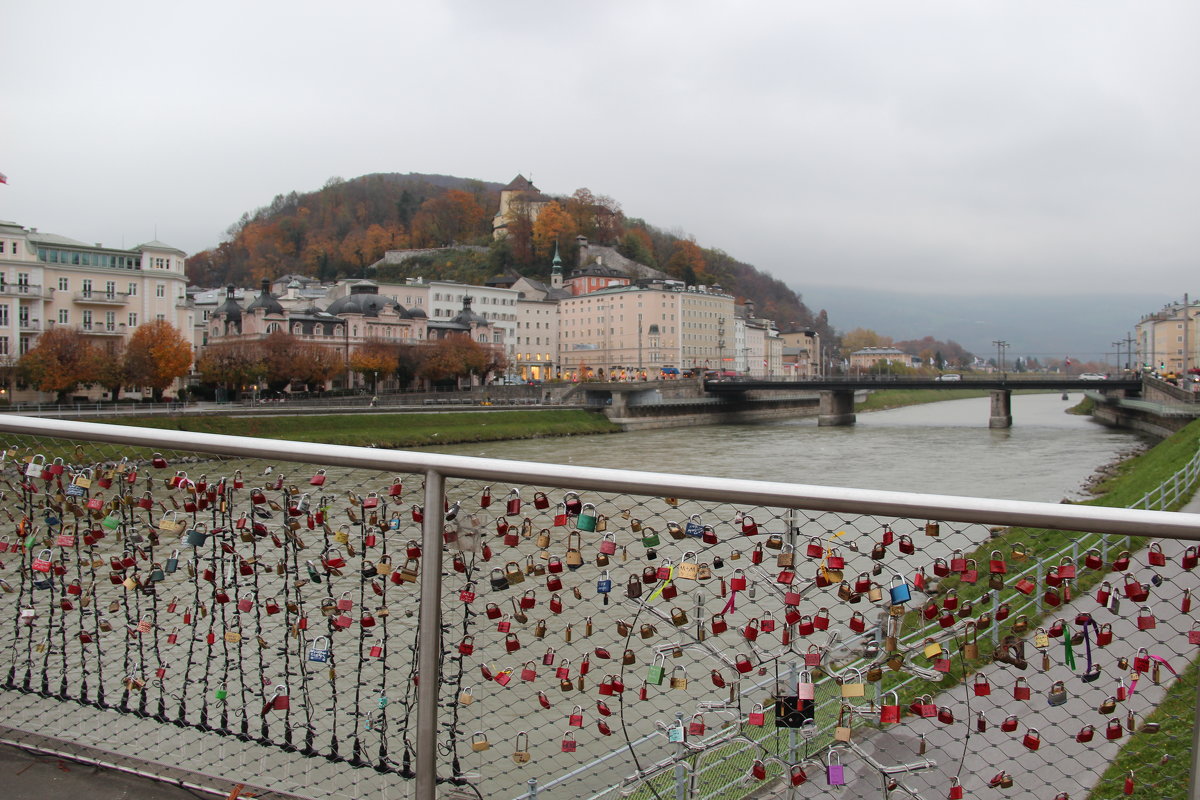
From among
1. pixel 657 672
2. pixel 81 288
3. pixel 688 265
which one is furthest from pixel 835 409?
pixel 657 672

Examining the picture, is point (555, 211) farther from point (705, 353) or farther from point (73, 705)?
point (73, 705)

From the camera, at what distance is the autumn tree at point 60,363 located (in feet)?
138

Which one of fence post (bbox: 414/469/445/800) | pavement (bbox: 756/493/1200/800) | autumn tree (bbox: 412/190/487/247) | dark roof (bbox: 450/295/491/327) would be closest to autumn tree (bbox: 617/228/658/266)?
autumn tree (bbox: 412/190/487/247)

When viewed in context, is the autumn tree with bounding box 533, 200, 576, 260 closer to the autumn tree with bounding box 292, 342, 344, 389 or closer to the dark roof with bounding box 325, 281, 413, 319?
the dark roof with bounding box 325, 281, 413, 319

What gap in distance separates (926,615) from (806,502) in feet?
2.64

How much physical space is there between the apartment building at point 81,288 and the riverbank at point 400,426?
14941 mm

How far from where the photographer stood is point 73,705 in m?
4.00

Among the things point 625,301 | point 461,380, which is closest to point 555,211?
point 625,301

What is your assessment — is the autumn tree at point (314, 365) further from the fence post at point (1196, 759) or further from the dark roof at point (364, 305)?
the fence post at point (1196, 759)

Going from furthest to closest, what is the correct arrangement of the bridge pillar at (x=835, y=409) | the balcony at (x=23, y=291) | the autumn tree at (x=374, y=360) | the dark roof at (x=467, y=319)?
the dark roof at (x=467, y=319), the bridge pillar at (x=835, y=409), the autumn tree at (x=374, y=360), the balcony at (x=23, y=291)

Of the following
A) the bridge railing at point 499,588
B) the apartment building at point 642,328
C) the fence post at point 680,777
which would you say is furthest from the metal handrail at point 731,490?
the apartment building at point 642,328

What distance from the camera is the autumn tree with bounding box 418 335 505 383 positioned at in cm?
6838

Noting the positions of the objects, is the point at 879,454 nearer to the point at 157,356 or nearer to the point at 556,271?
the point at 157,356

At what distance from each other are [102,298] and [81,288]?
1.17 meters
